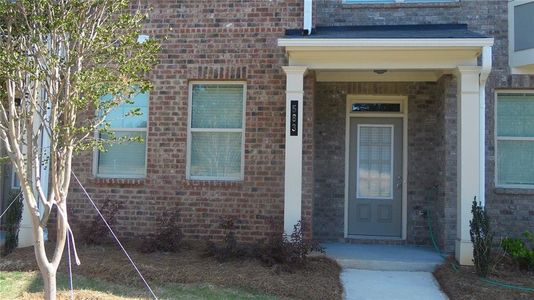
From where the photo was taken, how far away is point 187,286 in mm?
6398

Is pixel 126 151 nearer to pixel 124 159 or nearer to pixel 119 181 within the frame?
pixel 124 159

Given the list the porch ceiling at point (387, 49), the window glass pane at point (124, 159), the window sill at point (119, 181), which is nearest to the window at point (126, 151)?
the window glass pane at point (124, 159)

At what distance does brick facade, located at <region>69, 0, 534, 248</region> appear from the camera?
27.0ft

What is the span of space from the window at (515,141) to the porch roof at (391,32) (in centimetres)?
148

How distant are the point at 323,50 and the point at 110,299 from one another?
4335 mm

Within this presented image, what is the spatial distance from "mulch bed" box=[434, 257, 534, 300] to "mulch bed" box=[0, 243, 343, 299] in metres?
1.37

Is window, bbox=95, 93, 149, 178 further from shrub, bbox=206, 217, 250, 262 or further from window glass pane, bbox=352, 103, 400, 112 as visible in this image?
window glass pane, bbox=352, 103, 400, 112

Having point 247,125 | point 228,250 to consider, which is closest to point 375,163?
point 247,125

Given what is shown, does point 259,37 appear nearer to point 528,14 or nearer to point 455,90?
point 455,90

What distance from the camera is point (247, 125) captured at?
830 cm

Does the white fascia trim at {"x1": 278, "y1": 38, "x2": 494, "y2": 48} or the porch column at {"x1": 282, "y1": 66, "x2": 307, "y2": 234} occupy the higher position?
the white fascia trim at {"x1": 278, "y1": 38, "x2": 494, "y2": 48}

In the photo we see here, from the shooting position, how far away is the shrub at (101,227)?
26.6 feet

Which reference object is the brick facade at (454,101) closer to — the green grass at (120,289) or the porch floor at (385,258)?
the porch floor at (385,258)

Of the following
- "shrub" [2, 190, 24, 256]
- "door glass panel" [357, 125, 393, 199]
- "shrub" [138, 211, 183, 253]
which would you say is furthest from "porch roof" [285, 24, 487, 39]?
"shrub" [2, 190, 24, 256]
